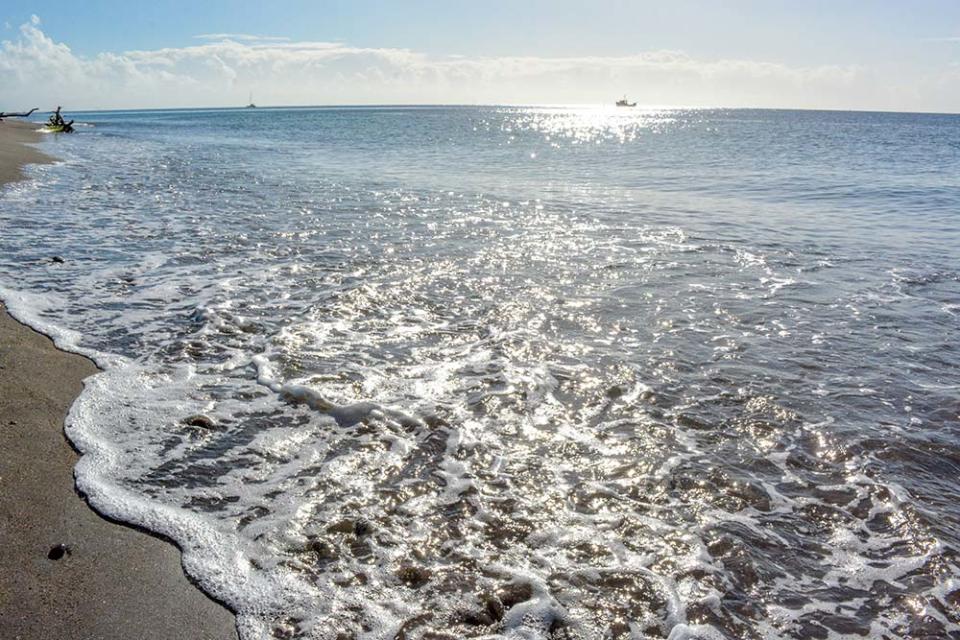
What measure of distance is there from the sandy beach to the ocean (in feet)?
0.50

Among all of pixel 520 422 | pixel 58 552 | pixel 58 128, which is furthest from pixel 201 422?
pixel 58 128

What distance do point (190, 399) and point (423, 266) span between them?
579 cm

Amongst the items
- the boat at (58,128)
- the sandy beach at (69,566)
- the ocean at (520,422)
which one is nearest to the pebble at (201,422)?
the ocean at (520,422)

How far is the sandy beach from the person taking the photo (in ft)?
10.6

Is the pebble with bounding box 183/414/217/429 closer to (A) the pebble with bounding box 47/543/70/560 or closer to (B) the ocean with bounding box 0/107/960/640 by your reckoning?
(B) the ocean with bounding box 0/107/960/640

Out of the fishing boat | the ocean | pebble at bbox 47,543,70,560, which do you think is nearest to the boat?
the fishing boat

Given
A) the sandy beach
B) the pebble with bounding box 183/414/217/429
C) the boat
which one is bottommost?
the sandy beach

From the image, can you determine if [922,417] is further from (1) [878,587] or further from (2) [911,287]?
(2) [911,287]

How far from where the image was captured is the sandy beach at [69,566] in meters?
3.24

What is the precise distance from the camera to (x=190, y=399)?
19.3ft

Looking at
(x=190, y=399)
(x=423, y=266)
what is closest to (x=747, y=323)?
(x=423, y=266)

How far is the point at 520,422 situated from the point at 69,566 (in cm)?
362

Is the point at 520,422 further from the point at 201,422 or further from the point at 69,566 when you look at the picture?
the point at 69,566

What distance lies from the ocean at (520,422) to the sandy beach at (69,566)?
153 mm
